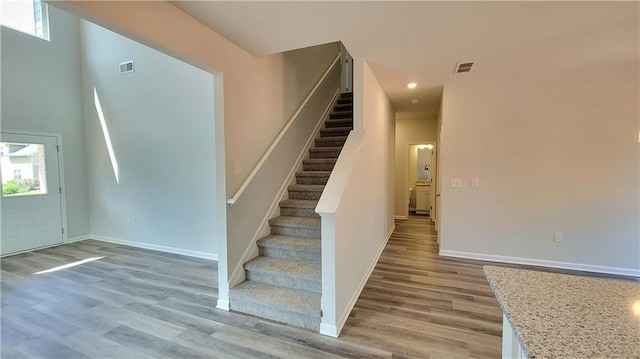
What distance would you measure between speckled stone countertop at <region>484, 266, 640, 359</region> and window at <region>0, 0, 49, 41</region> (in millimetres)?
7079

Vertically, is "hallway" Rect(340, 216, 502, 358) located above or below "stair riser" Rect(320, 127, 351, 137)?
below

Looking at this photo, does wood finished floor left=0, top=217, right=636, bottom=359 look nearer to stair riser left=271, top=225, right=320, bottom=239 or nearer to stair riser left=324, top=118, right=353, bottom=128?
stair riser left=271, top=225, right=320, bottom=239

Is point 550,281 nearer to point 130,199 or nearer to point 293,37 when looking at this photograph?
point 293,37

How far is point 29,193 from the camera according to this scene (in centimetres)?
453

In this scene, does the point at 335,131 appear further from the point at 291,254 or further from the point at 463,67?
the point at 291,254

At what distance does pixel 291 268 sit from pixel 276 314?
0.45 meters

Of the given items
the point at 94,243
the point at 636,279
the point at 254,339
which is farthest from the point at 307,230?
the point at 94,243

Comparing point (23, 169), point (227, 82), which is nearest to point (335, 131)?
point (227, 82)

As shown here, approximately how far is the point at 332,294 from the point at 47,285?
348cm

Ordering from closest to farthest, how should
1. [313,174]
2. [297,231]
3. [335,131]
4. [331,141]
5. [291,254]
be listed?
[291,254] → [297,231] → [313,174] → [331,141] → [335,131]

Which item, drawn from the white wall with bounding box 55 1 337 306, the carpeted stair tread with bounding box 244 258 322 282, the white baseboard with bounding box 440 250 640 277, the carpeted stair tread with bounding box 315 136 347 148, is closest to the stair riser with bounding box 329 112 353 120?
the carpeted stair tread with bounding box 315 136 347 148

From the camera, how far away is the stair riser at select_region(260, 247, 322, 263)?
282 centimetres

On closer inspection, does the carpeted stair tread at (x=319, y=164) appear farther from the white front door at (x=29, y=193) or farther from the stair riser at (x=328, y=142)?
the white front door at (x=29, y=193)

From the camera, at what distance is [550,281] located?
116 cm
